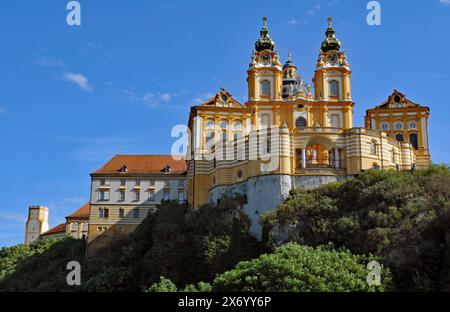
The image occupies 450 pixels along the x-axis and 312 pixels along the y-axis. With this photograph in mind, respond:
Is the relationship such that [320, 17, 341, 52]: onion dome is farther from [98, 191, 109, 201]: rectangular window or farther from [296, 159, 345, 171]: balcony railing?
[98, 191, 109, 201]: rectangular window

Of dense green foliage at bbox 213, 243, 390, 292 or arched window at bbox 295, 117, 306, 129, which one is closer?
dense green foliage at bbox 213, 243, 390, 292

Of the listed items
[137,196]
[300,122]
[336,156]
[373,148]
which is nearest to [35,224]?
[137,196]

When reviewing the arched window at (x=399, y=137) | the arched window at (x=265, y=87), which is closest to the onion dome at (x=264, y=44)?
the arched window at (x=265, y=87)

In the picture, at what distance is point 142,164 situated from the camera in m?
80.7

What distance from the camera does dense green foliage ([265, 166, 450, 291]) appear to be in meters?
39.8

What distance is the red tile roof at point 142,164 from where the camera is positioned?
259ft

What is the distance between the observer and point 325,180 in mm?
56938

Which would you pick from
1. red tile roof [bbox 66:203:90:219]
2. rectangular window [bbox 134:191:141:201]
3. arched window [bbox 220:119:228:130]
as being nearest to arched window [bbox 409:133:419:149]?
arched window [bbox 220:119:228:130]

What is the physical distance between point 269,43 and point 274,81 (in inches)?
268

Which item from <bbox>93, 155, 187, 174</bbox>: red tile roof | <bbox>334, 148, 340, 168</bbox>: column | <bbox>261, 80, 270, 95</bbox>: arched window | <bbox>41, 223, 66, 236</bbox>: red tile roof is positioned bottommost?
<bbox>41, 223, 66, 236</bbox>: red tile roof

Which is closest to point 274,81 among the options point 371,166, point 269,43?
point 269,43

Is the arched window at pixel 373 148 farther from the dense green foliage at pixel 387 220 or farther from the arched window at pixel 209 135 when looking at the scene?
the arched window at pixel 209 135

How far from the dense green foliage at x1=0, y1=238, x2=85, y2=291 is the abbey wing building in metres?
5.67

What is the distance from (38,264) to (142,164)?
20517mm
